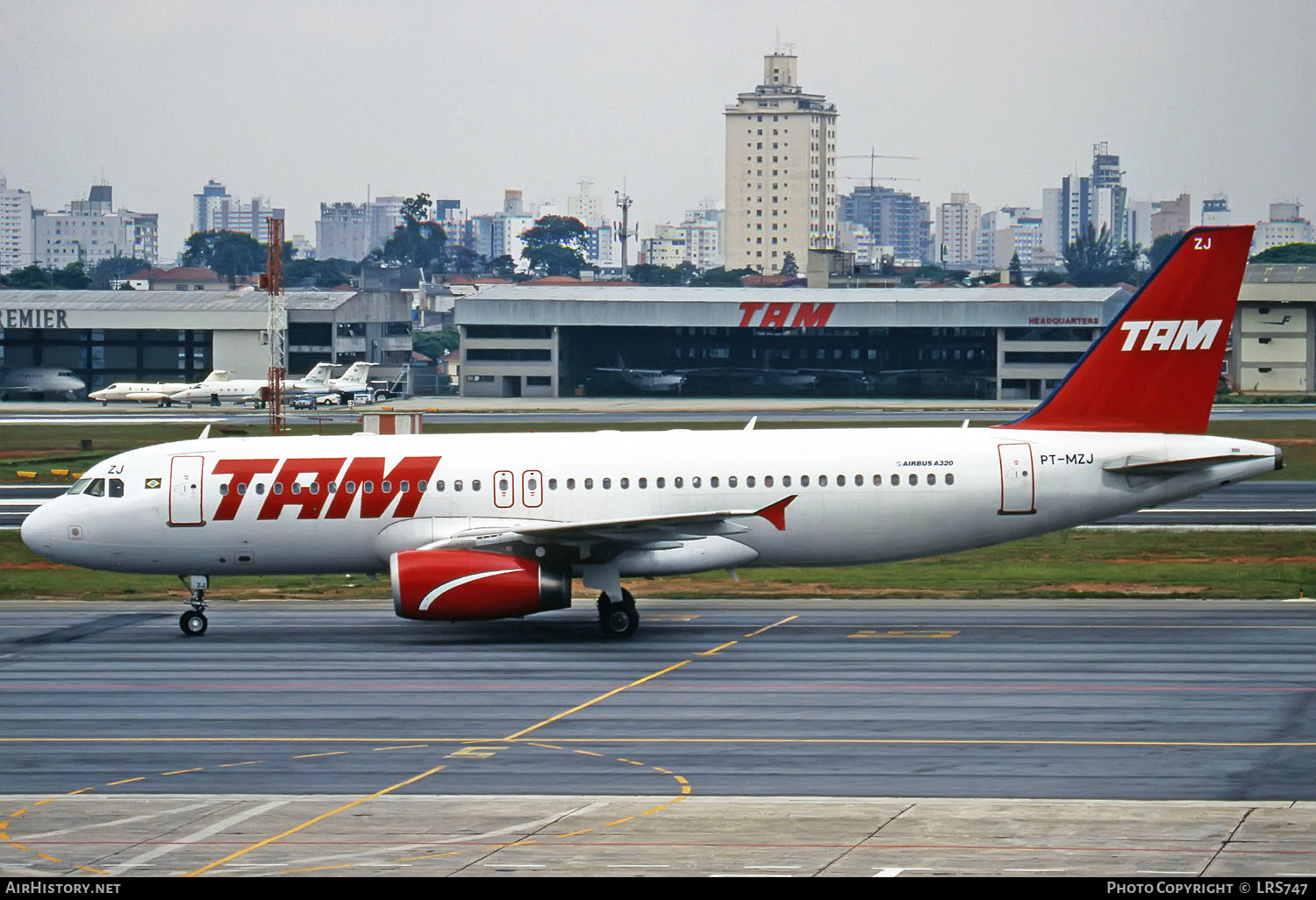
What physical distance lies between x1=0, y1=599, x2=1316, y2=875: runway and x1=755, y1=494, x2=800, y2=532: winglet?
8.12ft

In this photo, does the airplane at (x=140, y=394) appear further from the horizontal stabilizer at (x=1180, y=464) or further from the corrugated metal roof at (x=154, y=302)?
the horizontal stabilizer at (x=1180, y=464)

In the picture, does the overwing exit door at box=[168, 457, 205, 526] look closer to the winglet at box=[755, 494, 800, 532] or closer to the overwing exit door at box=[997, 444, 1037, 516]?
the winglet at box=[755, 494, 800, 532]

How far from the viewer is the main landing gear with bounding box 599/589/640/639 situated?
33.1 m

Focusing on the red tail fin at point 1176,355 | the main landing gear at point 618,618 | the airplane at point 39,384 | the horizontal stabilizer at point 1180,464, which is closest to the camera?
the main landing gear at point 618,618

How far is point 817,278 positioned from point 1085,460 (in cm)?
16519

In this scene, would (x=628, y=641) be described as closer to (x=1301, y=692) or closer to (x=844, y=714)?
(x=844, y=714)

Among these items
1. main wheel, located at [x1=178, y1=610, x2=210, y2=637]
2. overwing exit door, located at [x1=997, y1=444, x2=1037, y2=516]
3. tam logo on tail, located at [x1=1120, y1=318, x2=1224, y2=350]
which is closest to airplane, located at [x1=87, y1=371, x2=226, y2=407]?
main wheel, located at [x1=178, y1=610, x2=210, y2=637]

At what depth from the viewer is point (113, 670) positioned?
30406 millimetres

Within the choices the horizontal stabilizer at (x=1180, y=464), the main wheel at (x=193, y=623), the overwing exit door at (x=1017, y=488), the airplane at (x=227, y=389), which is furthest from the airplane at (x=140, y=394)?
the horizontal stabilizer at (x=1180, y=464)

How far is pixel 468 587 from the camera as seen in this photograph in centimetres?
3225

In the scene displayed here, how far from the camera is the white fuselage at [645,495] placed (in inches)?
1346

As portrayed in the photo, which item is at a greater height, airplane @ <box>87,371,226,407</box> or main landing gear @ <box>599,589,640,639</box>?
airplane @ <box>87,371,226,407</box>

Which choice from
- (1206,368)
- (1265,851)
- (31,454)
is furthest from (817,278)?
(1265,851)

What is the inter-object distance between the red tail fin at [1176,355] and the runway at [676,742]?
434cm
